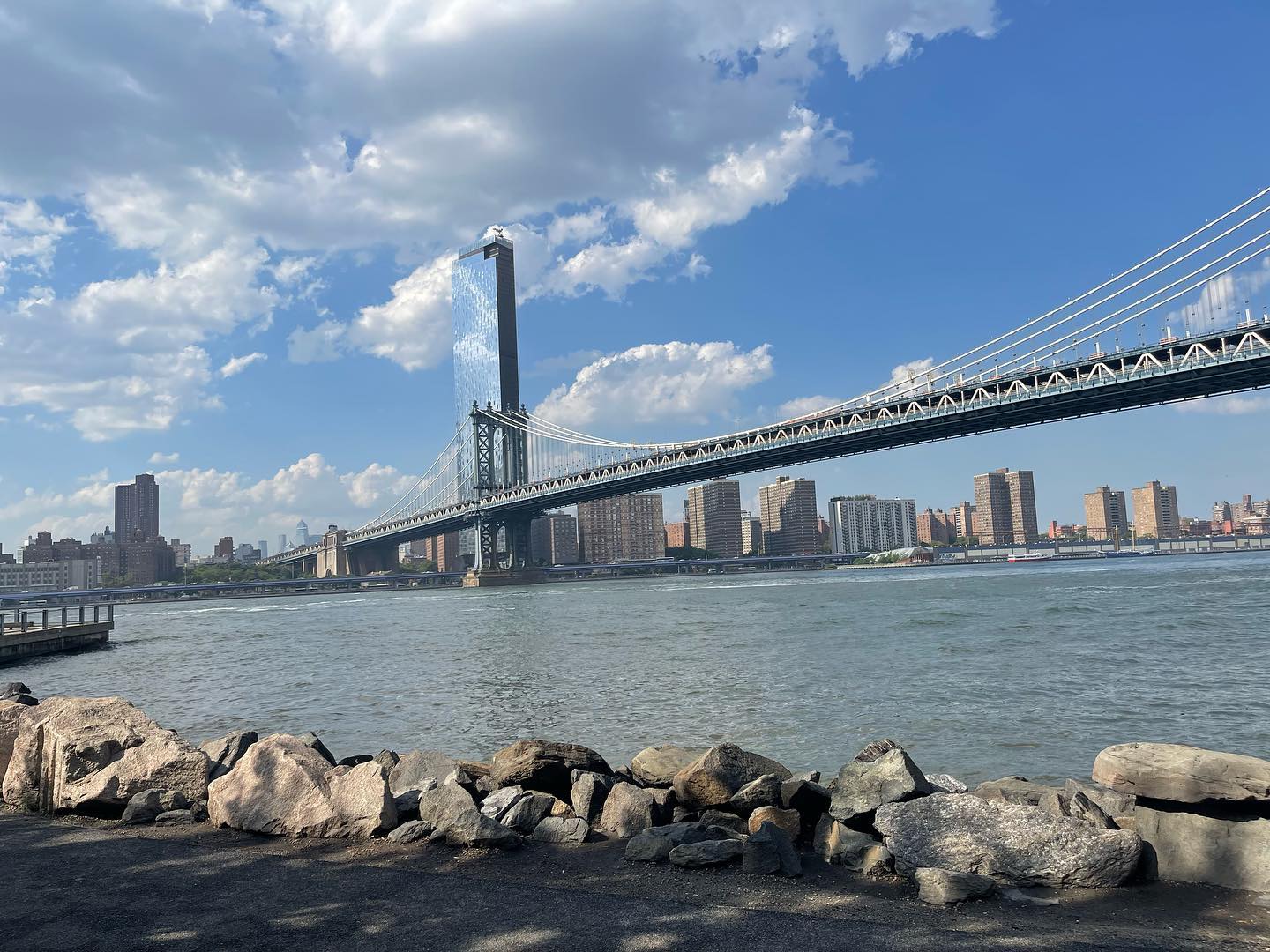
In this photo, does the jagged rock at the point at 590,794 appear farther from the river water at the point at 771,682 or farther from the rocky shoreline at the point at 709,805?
the river water at the point at 771,682

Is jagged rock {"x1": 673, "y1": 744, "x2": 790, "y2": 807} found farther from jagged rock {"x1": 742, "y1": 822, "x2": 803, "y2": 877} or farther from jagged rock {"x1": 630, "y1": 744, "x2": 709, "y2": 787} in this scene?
jagged rock {"x1": 742, "y1": 822, "x2": 803, "y2": 877}

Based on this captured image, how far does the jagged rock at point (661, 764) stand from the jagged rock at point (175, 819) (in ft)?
11.6

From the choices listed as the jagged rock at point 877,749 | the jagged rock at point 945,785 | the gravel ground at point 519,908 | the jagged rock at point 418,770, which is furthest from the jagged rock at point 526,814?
the jagged rock at point 945,785

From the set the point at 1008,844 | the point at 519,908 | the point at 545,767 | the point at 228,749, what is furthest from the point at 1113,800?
the point at 228,749

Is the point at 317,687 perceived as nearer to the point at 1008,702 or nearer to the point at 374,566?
the point at 1008,702

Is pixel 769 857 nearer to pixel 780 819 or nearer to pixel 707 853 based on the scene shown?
pixel 707 853

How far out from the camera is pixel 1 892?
500 centimetres

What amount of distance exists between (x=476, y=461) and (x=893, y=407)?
61988 millimetres

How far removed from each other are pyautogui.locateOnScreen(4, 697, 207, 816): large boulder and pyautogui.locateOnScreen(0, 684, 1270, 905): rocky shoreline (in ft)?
0.05

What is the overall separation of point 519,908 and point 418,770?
3.51 meters

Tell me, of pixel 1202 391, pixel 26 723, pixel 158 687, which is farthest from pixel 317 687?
pixel 1202 391

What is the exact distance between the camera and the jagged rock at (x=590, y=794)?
6773 mm

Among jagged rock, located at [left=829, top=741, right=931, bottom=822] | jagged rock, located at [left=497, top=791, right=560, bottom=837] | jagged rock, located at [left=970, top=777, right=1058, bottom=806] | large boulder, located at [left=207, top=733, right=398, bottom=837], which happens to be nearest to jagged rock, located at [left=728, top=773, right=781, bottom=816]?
jagged rock, located at [left=829, top=741, right=931, bottom=822]

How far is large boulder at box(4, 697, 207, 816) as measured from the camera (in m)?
6.91
